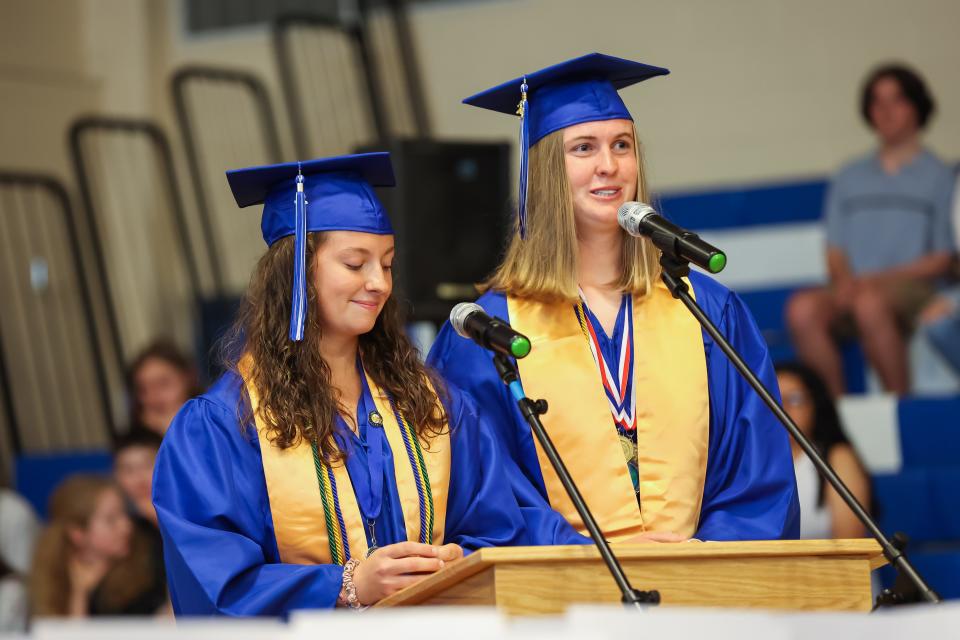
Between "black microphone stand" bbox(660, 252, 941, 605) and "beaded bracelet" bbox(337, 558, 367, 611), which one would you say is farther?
"beaded bracelet" bbox(337, 558, 367, 611)

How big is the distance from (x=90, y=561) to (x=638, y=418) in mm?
2751

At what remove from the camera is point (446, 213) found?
500cm

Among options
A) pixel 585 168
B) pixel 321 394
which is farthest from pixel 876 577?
pixel 321 394

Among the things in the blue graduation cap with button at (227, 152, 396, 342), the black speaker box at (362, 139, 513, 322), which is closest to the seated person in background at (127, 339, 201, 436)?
the black speaker box at (362, 139, 513, 322)

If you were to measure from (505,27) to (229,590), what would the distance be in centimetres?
526

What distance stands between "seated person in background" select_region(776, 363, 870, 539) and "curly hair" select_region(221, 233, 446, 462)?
195 centimetres

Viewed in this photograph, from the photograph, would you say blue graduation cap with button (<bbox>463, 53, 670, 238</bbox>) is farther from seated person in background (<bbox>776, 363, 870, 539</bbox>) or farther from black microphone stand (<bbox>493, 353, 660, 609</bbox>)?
seated person in background (<bbox>776, 363, 870, 539</bbox>)

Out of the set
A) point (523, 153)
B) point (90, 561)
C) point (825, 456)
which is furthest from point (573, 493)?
point (90, 561)

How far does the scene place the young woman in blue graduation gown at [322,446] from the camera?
2.46m

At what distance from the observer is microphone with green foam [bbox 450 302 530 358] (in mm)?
2266

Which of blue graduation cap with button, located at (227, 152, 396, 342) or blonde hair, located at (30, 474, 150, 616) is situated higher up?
blue graduation cap with button, located at (227, 152, 396, 342)

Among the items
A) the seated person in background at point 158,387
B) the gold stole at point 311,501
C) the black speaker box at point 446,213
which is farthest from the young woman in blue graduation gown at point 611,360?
the seated person in background at point 158,387

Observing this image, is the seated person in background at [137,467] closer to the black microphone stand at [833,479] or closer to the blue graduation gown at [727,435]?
the blue graduation gown at [727,435]

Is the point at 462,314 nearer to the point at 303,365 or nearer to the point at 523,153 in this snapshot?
the point at 303,365
